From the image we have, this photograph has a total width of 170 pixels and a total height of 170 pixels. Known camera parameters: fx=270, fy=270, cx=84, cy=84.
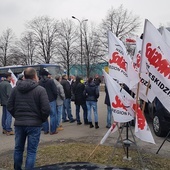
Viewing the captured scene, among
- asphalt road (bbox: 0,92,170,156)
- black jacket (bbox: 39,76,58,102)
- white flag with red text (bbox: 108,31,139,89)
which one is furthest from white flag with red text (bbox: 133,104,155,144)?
black jacket (bbox: 39,76,58,102)

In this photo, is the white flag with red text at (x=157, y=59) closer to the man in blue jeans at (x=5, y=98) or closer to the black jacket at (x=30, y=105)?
the black jacket at (x=30, y=105)

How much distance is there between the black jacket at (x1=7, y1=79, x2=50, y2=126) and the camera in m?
4.50

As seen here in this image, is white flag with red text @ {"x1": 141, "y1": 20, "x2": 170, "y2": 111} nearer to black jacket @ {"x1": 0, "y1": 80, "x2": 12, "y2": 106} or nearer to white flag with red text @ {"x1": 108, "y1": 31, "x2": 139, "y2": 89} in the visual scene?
white flag with red text @ {"x1": 108, "y1": 31, "x2": 139, "y2": 89}

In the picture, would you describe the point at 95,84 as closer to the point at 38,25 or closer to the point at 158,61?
the point at 158,61

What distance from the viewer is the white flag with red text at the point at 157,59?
4352 mm

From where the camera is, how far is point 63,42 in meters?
51.6

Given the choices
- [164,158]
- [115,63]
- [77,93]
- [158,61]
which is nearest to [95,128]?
[77,93]

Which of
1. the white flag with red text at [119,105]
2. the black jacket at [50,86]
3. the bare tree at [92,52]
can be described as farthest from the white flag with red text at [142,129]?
the bare tree at [92,52]

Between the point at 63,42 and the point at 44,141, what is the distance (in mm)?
45245

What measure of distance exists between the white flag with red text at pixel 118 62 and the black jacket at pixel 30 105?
4.70 feet

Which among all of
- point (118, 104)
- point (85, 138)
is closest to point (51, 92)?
point (85, 138)

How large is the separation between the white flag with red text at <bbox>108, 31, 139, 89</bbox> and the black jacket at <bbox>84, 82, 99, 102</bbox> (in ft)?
13.1

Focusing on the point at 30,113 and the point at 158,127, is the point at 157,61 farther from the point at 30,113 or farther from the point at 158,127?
the point at 158,127

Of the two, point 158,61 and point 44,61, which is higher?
point 44,61
